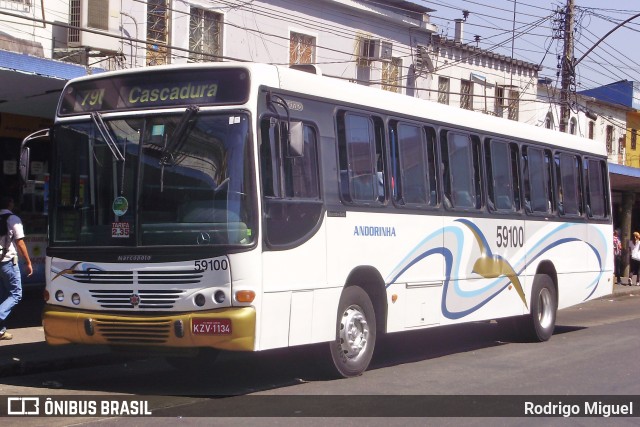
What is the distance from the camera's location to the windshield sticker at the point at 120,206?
9562 millimetres

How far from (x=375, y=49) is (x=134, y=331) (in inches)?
821

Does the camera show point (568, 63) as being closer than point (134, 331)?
No

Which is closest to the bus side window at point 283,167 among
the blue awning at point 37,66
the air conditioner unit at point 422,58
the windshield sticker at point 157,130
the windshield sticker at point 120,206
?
the windshield sticker at point 157,130

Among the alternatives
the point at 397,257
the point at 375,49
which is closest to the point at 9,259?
the point at 397,257

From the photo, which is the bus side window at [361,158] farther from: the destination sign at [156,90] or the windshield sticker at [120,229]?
the windshield sticker at [120,229]

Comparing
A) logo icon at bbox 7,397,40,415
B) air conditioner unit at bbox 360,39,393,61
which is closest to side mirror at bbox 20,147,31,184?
logo icon at bbox 7,397,40,415

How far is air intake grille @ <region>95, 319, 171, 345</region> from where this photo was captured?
364 inches

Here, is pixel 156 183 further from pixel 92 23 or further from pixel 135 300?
pixel 92 23

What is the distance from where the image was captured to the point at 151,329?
9.30 m

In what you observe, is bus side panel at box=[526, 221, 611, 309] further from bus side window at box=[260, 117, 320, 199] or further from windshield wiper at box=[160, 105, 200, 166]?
windshield wiper at box=[160, 105, 200, 166]

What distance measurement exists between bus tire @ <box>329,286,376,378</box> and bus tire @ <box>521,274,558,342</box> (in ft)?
16.0

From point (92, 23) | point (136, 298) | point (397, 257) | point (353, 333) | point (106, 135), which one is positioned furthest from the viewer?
point (92, 23)

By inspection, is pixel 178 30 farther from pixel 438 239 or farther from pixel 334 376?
pixel 334 376

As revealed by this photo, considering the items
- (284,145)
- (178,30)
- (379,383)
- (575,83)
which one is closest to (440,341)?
(379,383)
